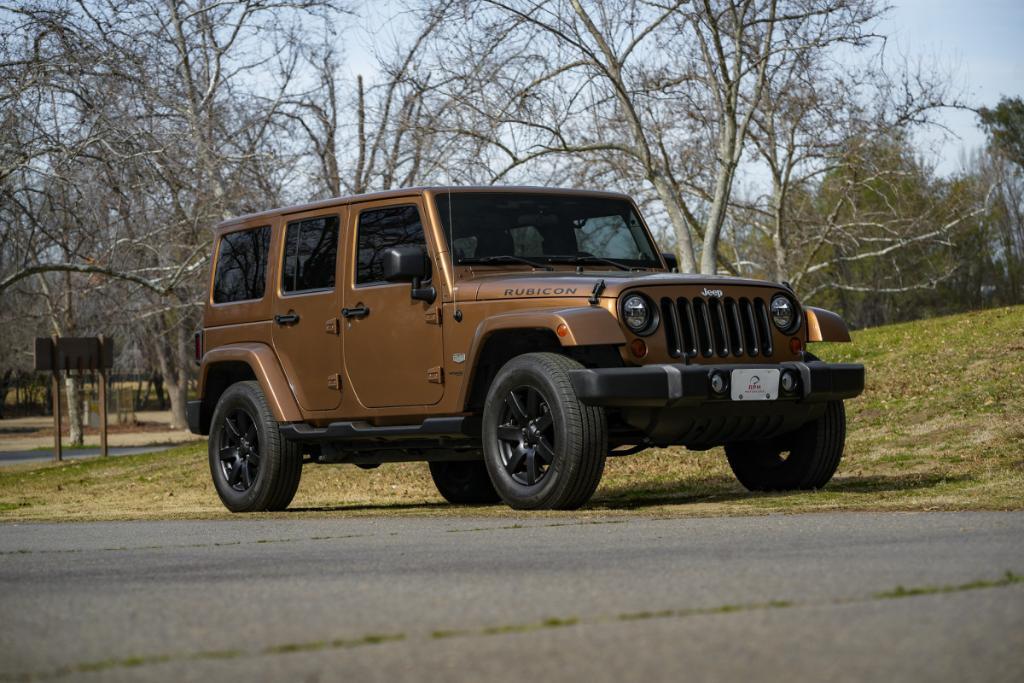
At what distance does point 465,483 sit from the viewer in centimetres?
1224

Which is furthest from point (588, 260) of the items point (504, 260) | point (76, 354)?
point (76, 354)

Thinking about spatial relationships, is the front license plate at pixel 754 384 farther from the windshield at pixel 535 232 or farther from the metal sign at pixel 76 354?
the metal sign at pixel 76 354

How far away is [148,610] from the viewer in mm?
4922

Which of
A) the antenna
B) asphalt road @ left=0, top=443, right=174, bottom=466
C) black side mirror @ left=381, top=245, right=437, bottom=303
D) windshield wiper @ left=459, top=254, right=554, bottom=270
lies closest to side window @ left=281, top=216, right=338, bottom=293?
black side mirror @ left=381, top=245, right=437, bottom=303

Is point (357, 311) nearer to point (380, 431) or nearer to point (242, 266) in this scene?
point (380, 431)

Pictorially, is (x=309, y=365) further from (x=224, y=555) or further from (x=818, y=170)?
(x=818, y=170)

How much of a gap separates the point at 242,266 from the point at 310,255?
98 centimetres

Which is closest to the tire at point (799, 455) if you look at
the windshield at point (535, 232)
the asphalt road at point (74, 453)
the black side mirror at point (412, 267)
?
the windshield at point (535, 232)

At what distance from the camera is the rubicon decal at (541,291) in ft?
29.6

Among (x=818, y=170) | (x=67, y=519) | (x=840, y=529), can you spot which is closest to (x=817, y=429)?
(x=840, y=529)

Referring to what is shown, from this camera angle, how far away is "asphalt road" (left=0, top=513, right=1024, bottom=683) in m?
3.77

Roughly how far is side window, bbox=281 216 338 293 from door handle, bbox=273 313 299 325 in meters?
0.19

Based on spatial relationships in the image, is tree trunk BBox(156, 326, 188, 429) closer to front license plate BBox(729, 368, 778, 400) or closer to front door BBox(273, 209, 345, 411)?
front door BBox(273, 209, 345, 411)

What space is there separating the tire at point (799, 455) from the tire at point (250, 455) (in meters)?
3.25
